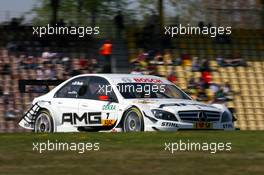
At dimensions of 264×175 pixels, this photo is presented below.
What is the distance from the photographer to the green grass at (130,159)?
905 centimetres

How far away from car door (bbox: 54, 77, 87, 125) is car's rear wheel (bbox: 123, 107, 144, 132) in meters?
1.34

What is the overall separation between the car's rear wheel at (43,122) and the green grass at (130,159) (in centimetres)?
501

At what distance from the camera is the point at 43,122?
17.0m

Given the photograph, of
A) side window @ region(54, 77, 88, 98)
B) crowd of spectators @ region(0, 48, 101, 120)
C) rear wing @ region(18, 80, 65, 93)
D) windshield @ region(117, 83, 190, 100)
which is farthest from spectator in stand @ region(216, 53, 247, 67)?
side window @ region(54, 77, 88, 98)

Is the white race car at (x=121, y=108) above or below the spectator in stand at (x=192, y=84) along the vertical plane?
below

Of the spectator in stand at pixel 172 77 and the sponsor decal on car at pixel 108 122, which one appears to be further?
the spectator in stand at pixel 172 77

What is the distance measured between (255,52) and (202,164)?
18.6 m

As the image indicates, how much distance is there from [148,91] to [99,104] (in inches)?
40.0

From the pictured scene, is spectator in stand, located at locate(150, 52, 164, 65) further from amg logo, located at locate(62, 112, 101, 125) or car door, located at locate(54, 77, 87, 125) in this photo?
amg logo, located at locate(62, 112, 101, 125)

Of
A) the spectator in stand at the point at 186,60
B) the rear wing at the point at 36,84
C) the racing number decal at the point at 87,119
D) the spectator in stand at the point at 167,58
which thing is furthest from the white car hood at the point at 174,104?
the spectator in stand at the point at 186,60

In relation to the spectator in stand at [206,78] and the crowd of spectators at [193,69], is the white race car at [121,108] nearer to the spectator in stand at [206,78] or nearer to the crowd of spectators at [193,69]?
the crowd of spectators at [193,69]

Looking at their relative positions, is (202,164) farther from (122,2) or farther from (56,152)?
(122,2)

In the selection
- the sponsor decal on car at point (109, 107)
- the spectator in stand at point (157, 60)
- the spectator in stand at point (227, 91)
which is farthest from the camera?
the spectator in stand at point (157, 60)

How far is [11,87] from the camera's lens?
952 inches
